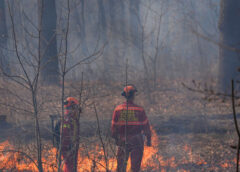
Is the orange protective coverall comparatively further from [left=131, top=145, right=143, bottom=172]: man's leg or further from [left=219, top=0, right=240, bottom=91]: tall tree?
[left=219, top=0, right=240, bottom=91]: tall tree

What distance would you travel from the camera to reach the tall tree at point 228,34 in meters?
9.51

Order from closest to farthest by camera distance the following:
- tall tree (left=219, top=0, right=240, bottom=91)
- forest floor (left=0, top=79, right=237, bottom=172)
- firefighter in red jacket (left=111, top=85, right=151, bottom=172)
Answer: firefighter in red jacket (left=111, top=85, right=151, bottom=172) → forest floor (left=0, top=79, right=237, bottom=172) → tall tree (left=219, top=0, right=240, bottom=91)

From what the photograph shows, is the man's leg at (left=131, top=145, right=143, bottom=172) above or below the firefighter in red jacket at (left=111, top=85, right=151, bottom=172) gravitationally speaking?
below

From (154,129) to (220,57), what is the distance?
523 centimetres

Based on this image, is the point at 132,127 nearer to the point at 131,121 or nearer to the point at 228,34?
the point at 131,121

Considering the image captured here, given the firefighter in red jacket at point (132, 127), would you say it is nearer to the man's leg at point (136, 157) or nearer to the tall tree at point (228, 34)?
the man's leg at point (136, 157)

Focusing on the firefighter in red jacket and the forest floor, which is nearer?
the firefighter in red jacket

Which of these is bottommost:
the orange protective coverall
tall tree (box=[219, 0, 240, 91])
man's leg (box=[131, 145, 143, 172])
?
man's leg (box=[131, 145, 143, 172])

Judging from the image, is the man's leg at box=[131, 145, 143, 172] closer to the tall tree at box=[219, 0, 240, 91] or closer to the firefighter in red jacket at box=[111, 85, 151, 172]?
the firefighter in red jacket at box=[111, 85, 151, 172]

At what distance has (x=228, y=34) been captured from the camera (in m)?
9.64

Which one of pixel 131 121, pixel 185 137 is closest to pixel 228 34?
pixel 185 137

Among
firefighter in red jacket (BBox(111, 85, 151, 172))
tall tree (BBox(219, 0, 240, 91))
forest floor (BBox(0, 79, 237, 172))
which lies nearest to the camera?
firefighter in red jacket (BBox(111, 85, 151, 172))

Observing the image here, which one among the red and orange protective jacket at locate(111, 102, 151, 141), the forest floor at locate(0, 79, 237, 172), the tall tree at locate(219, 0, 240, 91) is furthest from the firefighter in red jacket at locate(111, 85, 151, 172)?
the tall tree at locate(219, 0, 240, 91)

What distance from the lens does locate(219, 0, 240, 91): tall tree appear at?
951cm
